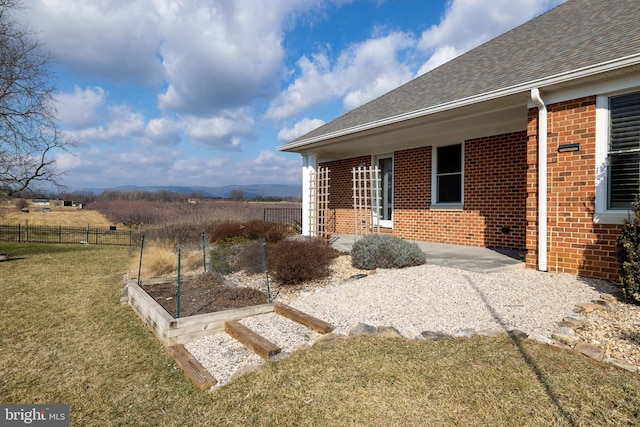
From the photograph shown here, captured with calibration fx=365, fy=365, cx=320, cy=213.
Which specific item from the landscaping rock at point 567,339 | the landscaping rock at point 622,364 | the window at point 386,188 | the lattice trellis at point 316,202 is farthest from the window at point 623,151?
the lattice trellis at point 316,202

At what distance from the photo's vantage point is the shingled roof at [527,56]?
5523mm

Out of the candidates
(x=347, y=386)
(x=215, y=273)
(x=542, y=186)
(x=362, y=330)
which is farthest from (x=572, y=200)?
(x=215, y=273)

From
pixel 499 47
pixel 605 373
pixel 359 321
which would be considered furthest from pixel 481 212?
pixel 605 373

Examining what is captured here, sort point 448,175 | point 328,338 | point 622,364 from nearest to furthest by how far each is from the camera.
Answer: point 622,364, point 328,338, point 448,175

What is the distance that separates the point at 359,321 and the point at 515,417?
206cm

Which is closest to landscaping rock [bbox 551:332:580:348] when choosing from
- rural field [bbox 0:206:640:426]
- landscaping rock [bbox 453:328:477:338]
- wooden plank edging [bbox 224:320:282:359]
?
rural field [bbox 0:206:640:426]

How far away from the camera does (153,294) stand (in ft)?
19.8

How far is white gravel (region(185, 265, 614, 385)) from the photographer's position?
12.4 feet

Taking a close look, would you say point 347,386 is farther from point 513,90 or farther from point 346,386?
point 513,90

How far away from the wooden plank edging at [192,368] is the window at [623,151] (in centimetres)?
567

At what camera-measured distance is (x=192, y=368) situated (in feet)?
11.3

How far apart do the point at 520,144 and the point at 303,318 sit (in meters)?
6.22

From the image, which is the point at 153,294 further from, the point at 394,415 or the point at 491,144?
the point at 491,144

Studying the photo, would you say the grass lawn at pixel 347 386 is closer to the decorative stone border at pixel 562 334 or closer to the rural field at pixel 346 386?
the rural field at pixel 346 386
